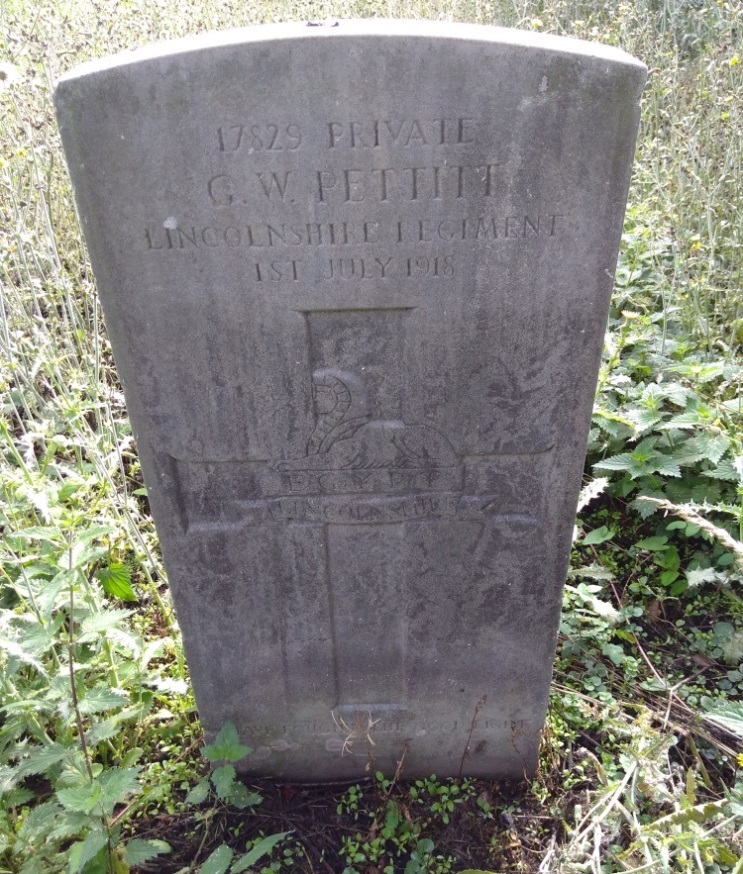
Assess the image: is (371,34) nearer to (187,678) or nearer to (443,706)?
(443,706)

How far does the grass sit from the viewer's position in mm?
1836

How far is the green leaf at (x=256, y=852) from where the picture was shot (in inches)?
71.8

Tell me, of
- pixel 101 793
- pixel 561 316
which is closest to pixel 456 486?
pixel 561 316

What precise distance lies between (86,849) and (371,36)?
1.90 m

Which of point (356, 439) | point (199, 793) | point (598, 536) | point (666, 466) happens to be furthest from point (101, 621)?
point (666, 466)

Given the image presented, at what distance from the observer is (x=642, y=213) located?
3.79 metres

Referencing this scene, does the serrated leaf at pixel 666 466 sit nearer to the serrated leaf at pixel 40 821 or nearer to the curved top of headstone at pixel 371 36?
the curved top of headstone at pixel 371 36

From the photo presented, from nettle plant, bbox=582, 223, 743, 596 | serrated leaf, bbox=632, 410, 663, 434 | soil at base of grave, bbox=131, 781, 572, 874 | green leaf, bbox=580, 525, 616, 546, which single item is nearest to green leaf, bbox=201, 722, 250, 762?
soil at base of grave, bbox=131, 781, 572, 874

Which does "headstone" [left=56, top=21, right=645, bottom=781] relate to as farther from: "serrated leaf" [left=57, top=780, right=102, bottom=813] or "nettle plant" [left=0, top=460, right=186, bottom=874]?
"serrated leaf" [left=57, top=780, right=102, bottom=813]

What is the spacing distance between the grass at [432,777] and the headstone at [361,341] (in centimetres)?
23

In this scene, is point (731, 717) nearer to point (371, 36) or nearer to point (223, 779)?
point (223, 779)

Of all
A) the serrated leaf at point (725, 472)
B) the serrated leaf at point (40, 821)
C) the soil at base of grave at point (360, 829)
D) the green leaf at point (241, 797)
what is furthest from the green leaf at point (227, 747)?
the serrated leaf at point (725, 472)

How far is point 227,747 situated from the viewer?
1.97 metres

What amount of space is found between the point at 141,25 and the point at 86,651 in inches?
→ 127
